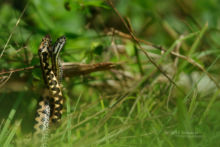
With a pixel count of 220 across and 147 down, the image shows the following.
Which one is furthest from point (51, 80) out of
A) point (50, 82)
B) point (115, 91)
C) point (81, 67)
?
point (115, 91)

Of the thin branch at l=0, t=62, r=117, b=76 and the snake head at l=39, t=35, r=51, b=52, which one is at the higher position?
the snake head at l=39, t=35, r=51, b=52

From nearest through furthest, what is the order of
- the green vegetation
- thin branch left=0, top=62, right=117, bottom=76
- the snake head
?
the green vegetation → the snake head → thin branch left=0, top=62, right=117, bottom=76

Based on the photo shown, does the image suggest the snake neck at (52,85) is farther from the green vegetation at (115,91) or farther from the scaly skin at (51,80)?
the green vegetation at (115,91)

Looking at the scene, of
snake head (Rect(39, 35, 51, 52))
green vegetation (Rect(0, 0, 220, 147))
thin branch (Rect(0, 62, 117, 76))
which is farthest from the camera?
thin branch (Rect(0, 62, 117, 76))

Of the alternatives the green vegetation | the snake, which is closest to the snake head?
the snake

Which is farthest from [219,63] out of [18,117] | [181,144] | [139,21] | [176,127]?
[139,21]

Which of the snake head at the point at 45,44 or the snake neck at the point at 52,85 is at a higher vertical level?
the snake head at the point at 45,44

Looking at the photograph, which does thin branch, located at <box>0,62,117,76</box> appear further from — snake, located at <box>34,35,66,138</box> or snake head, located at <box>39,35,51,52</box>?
snake head, located at <box>39,35,51,52</box>

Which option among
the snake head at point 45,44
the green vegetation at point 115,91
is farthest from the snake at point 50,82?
the green vegetation at point 115,91

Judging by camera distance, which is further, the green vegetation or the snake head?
the snake head
